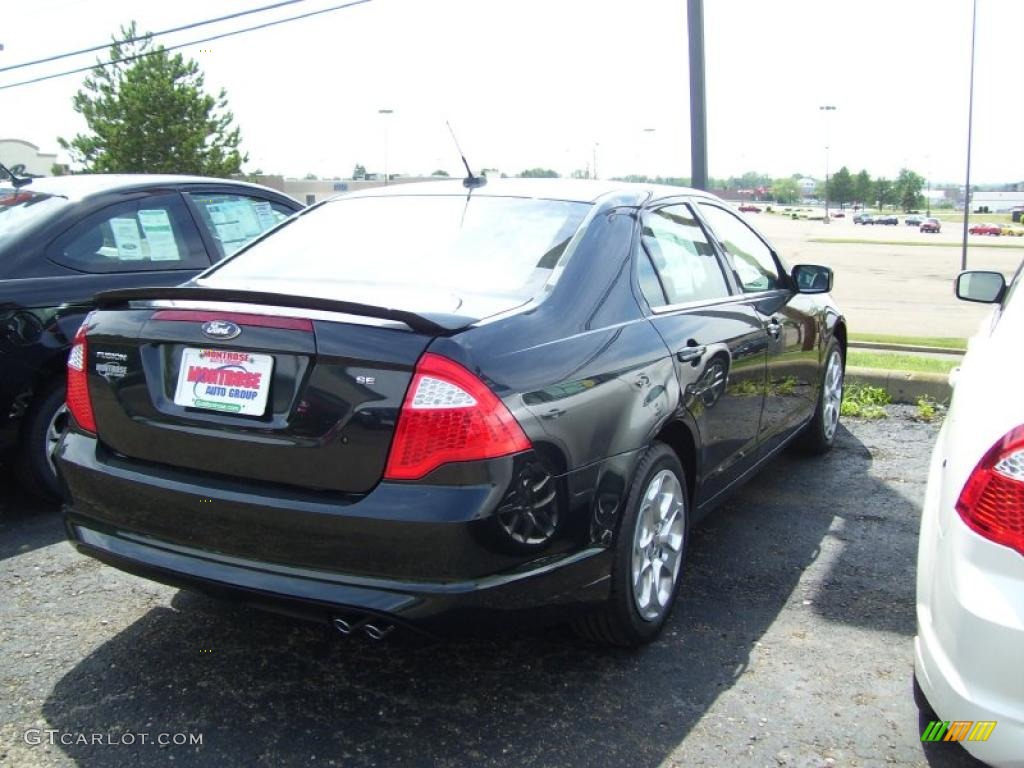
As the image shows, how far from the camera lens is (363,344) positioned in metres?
2.57

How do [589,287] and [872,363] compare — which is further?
[872,363]

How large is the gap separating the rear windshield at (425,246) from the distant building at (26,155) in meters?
69.5

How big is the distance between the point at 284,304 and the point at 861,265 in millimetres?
32295

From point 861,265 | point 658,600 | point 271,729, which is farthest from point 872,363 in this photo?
point 861,265

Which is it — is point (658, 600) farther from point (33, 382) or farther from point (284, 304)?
point (33, 382)

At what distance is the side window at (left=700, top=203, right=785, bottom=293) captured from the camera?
14.5ft

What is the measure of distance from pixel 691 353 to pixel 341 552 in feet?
5.19

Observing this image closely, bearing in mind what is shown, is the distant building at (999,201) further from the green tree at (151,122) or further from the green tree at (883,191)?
the green tree at (151,122)

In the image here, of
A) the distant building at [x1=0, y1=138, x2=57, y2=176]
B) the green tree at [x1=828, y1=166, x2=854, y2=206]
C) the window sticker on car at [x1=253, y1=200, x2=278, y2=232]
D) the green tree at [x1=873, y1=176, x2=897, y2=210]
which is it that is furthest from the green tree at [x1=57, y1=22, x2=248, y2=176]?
the green tree at [x1=873, y1=176, x2=897, y2=210]

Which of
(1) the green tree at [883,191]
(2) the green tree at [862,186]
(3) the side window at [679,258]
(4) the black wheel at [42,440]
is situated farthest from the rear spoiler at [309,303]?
(1) the green tree at [883,191]

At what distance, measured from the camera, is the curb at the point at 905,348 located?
9.82m

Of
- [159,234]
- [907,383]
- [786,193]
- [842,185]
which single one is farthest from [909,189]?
[159,234]

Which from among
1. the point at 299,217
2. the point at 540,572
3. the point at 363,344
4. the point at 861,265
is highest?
the point at 299,217

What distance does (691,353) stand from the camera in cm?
352
